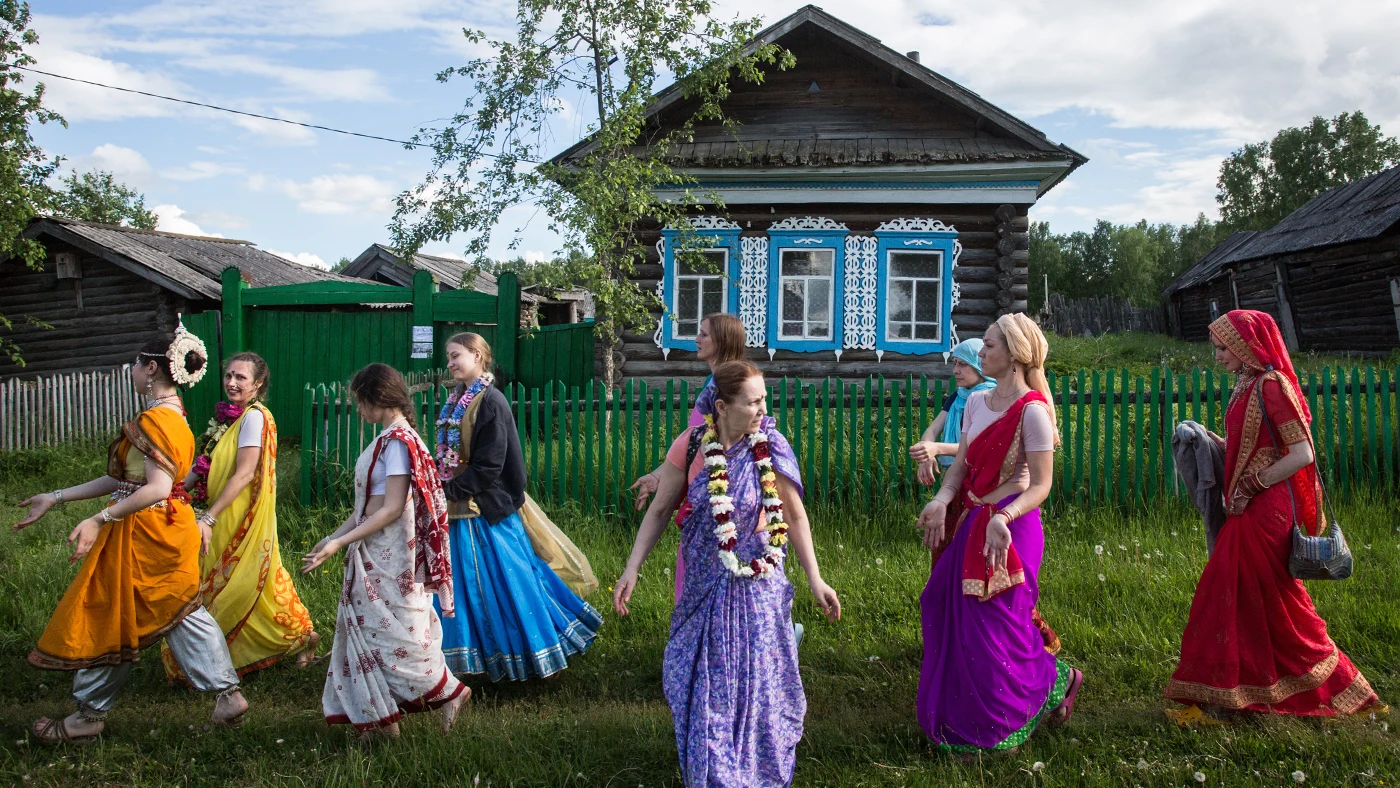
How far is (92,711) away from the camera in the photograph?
402 centimetres

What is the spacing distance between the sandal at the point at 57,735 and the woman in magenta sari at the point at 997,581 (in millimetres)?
3457

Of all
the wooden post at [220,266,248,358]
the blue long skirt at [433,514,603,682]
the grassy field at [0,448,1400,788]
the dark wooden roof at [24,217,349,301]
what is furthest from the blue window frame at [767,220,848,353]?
the blue long skirt at [433,514,603,682]

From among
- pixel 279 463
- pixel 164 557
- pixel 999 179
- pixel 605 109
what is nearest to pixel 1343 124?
pixel 999 179

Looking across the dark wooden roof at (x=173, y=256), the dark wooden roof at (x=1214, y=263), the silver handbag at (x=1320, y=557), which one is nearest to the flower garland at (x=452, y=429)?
the silver handbag at (x=1320, y=557)

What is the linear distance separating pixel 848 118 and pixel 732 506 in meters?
9.62

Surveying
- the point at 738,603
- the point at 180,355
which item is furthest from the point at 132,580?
the point at 738,603

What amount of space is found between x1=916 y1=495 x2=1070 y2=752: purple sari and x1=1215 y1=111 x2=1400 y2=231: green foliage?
45.3 meters

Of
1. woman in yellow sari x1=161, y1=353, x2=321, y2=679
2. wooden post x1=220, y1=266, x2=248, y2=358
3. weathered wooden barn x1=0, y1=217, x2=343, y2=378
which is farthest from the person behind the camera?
weathered wooden barn x1=0, y1=217, x2=343, y2=378

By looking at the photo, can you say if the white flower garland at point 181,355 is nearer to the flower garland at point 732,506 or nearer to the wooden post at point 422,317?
the flower garland at point 732,506

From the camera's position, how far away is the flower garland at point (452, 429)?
14.2ft

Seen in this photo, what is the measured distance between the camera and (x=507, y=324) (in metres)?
11.0

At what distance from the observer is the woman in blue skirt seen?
430 cm

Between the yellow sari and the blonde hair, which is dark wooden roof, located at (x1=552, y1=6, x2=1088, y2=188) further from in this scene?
the blonde hair

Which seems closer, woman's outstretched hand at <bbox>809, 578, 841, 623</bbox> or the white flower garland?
woman's outstretched hand at <bbox>809, 578, 841, 623</bbox>
